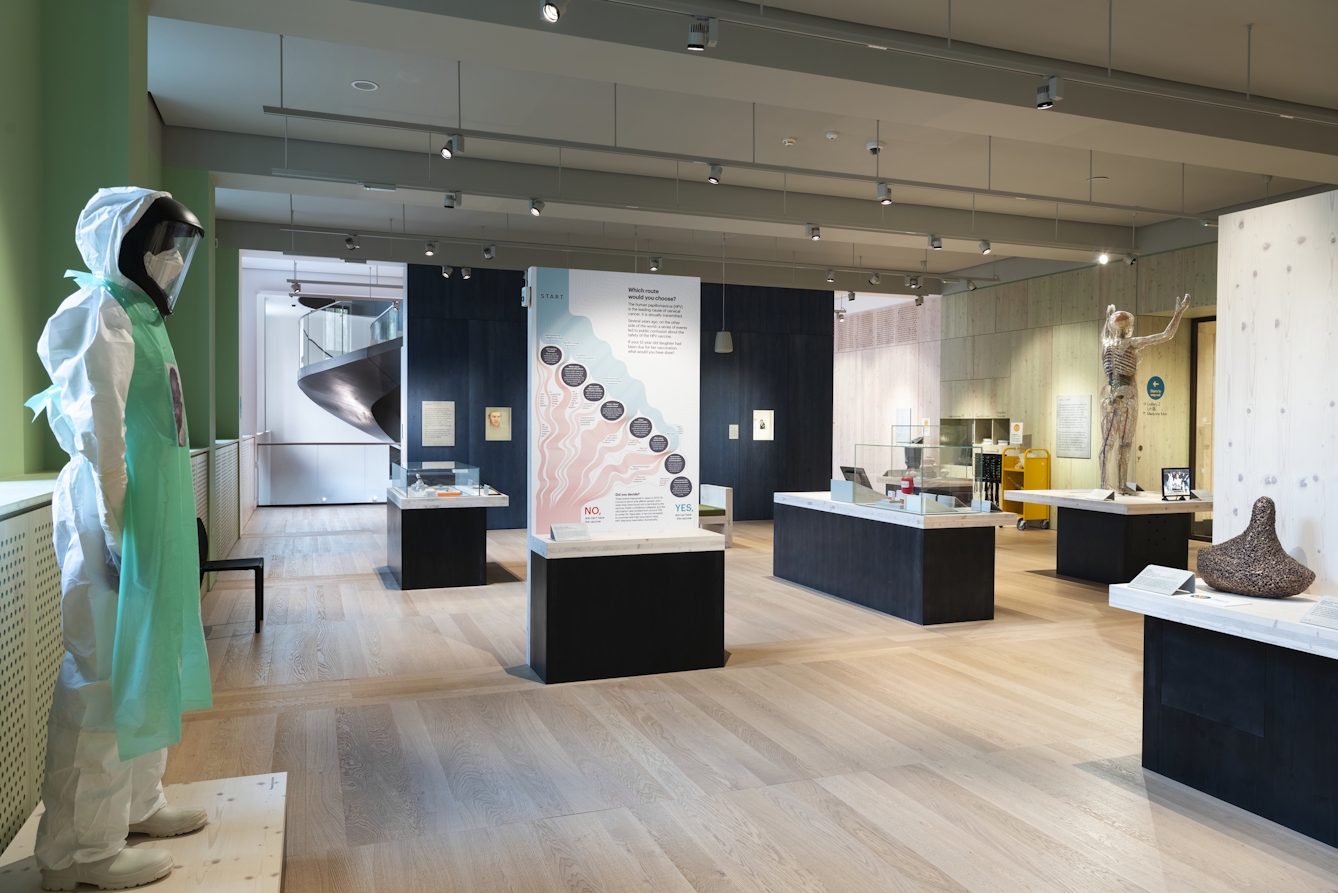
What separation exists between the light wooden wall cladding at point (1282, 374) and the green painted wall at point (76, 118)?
198 inches

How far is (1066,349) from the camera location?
12523mm

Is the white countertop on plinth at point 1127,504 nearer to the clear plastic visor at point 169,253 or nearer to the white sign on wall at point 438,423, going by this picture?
the white sign on wall at point 438,423

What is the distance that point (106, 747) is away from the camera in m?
2.37

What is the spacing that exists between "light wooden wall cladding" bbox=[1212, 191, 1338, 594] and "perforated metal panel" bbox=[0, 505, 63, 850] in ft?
15.2

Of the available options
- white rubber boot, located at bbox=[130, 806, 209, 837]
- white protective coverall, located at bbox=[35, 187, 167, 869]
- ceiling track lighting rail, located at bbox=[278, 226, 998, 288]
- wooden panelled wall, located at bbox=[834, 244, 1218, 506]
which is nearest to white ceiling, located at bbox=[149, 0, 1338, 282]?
ceiling track lighting rail, located at bbox=[278, 226, 998, 288]

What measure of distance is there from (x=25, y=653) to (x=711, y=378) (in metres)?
11.1

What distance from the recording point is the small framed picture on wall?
41.3ft

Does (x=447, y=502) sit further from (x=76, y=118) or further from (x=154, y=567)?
(x=154, y=567)

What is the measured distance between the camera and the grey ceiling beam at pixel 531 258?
1109 centimetres

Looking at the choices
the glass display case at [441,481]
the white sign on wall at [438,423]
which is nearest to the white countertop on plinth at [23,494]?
the glass display case at [441,481]

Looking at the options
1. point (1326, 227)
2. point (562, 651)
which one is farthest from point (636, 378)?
point (1326, 227)

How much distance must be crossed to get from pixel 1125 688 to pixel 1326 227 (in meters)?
2.63

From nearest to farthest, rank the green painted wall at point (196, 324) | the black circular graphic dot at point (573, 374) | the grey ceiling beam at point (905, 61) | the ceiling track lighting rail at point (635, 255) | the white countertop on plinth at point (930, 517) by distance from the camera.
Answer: the grey ceiling beam at point (905, 61) < the black circular graphic dot at point (573, 374) < the white countertop on plinth at point (930, 517) < the green painted wall at point (196, 324) < the ceiling track lighting rail at point (635, 255)

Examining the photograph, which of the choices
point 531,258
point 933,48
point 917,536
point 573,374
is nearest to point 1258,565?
point 933,48
